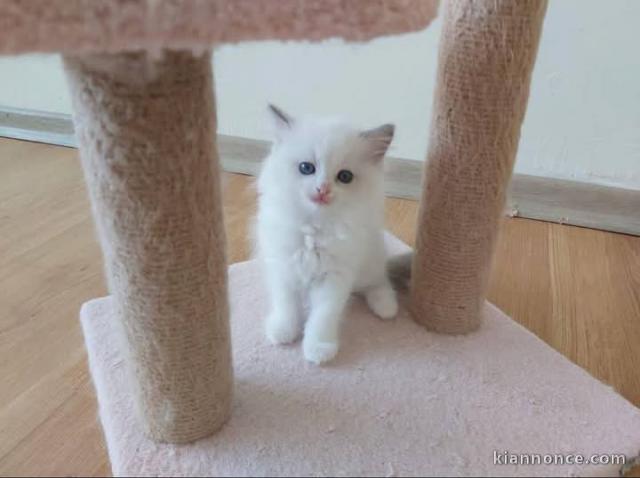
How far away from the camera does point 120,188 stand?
2.08 feet

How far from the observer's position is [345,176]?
0.92m

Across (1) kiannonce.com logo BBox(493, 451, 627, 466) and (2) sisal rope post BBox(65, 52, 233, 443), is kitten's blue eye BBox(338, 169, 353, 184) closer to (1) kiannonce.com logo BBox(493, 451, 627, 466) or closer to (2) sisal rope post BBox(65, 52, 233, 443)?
(2) sisal rope post BBox(65, 52, 233, 443)

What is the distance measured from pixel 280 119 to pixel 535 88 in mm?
891

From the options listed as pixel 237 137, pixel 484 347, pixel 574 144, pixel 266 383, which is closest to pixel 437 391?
pixel 484 347

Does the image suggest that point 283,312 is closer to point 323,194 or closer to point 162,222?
point 323,194

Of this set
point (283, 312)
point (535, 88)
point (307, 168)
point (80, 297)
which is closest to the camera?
point (307, 168)

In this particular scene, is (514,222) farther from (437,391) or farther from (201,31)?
(201,31)

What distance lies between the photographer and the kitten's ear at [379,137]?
3.02 feet

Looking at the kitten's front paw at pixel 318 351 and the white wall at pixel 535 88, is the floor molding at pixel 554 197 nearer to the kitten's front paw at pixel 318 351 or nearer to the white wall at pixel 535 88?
the white wall at pixel 535 88

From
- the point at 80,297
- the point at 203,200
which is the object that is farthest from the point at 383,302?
the point at 80,297

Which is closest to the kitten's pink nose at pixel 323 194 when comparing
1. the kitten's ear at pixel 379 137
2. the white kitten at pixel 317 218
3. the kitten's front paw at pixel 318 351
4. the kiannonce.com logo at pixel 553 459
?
the white kitten at pixel 317 218

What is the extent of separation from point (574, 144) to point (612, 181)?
0.15 m

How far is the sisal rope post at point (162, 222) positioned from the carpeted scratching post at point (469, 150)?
0.41 meters

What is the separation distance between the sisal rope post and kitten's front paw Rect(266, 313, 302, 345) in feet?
0.59
